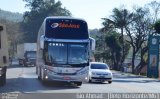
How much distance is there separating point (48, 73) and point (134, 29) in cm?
6765

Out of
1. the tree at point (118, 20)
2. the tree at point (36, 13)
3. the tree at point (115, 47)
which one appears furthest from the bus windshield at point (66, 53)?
the tree at point (36, 13)

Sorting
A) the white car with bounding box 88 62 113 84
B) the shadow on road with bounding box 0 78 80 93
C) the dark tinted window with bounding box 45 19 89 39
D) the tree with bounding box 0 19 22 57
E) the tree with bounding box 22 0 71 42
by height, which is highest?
the tree with bounding box 22 0 71 42

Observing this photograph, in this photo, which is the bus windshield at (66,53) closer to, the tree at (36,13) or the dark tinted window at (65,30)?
the dark tinted window at (65,30)

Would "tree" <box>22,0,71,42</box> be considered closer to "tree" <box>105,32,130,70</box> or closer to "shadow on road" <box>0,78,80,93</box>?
"tree" <box>105,32,130,70</box>

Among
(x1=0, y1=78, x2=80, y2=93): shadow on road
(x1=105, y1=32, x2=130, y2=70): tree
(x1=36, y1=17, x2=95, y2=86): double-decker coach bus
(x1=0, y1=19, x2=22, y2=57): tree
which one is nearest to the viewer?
(x1=0, y1=78, x2=80, y2=93): shadow on road

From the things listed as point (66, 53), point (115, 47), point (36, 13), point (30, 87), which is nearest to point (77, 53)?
point (66, 53)

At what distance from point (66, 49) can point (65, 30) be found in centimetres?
106

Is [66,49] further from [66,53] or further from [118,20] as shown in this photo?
[118,20]

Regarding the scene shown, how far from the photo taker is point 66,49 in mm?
27172

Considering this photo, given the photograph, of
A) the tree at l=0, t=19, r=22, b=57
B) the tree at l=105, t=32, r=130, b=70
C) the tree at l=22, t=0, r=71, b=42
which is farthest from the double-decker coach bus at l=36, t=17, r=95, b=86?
the tree at l=22, t=0, r=71, b=42

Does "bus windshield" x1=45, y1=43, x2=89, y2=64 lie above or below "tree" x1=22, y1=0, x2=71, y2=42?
below

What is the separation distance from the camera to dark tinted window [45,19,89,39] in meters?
27.2

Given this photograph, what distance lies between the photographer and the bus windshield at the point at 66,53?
2712 centimetres

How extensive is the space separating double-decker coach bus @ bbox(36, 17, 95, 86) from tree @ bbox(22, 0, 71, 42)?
3951 inches
